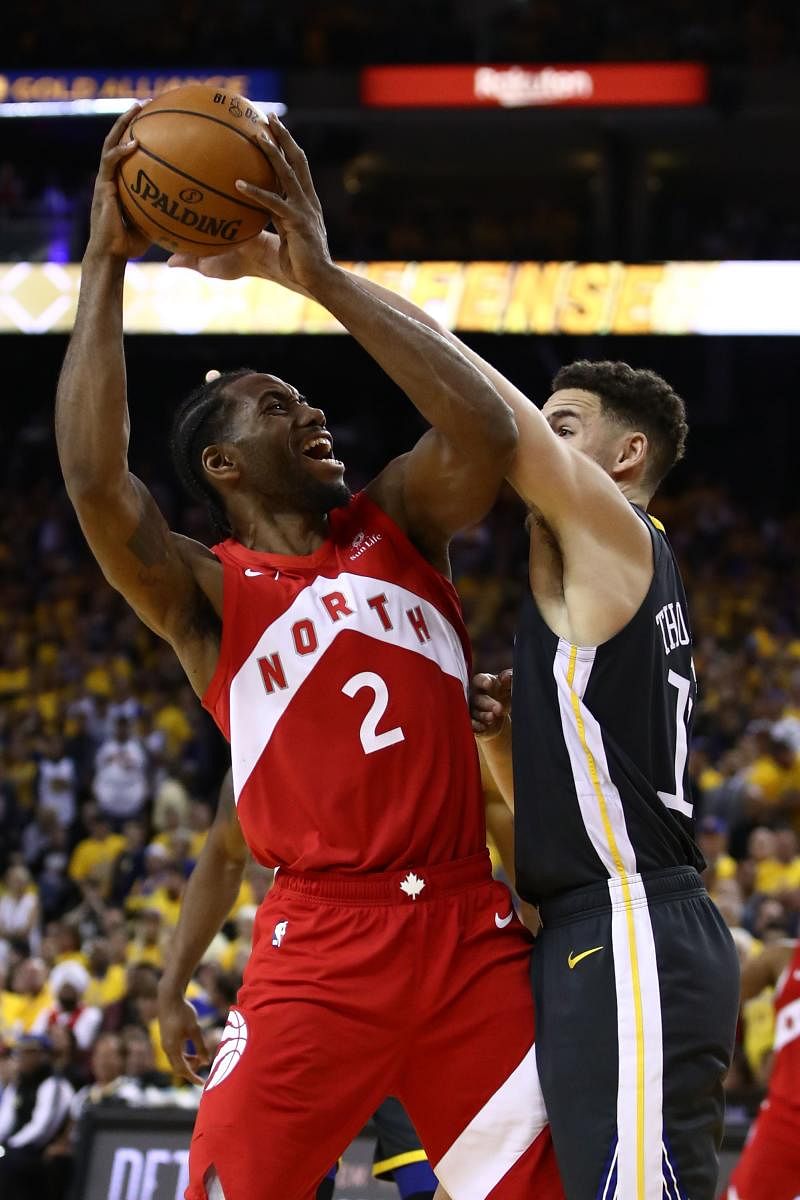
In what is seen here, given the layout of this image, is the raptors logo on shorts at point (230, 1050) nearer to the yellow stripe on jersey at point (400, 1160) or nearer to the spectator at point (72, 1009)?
the yellow stripe on jersey at point (400, 1160)

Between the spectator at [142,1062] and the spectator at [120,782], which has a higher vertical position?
the spectator at [120,782]

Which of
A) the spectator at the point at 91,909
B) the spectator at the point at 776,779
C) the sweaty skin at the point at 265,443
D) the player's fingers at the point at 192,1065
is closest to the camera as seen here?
the sweaty skin at the point at 265,443

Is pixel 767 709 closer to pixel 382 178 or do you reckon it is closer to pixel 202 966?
pixel 202 966

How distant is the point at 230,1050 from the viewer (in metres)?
3.06

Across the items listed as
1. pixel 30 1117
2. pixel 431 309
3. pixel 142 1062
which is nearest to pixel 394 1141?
pixel 142 1062

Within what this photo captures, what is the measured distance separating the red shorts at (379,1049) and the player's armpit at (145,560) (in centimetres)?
59

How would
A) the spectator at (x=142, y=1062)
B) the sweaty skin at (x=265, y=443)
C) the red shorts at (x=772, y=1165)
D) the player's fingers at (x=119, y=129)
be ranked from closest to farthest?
the sweaty skin at (x=265, y=443) < the player's fingers at (x=119, y=129) < the red shorts at (x=772, y=1165) < the spectator at (x=142, y=1062)

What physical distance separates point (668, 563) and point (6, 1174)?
19.1ft

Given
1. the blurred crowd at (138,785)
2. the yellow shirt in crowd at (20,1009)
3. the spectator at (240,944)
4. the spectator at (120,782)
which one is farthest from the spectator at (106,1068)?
the spectator at (120,782)

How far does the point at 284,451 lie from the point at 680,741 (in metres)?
1.02

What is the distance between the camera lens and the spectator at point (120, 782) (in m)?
12.6

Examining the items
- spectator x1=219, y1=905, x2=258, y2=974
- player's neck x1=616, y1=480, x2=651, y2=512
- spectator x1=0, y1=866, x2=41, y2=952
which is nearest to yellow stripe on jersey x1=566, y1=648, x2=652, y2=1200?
player's neck x1=616, y1=480, x2=651, y2=512

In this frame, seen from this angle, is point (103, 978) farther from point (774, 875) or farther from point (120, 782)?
point (774, 875)

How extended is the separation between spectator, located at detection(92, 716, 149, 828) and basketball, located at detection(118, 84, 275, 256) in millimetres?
9817
